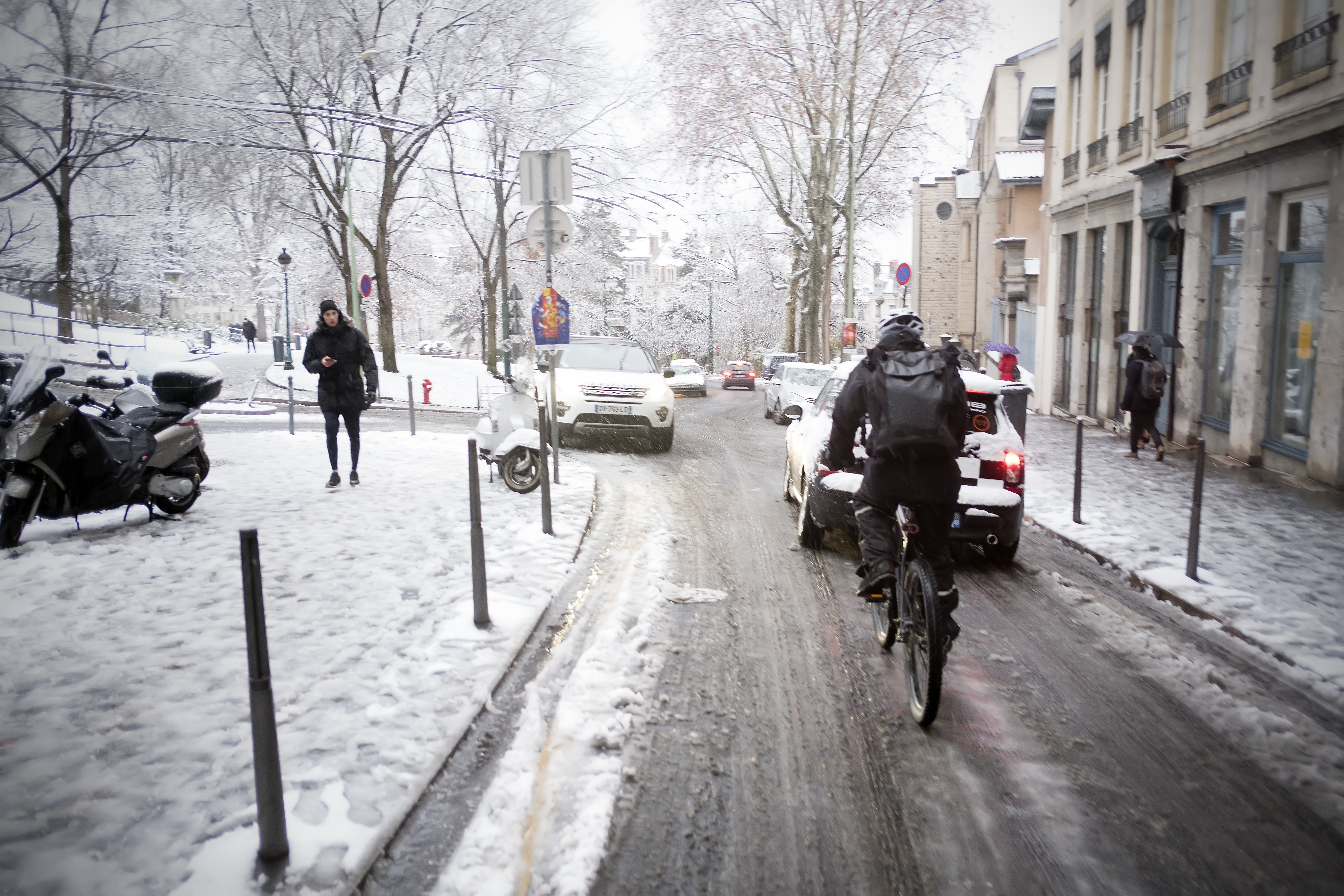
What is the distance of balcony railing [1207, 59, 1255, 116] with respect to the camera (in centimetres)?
1309

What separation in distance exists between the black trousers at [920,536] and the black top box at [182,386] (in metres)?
6.26

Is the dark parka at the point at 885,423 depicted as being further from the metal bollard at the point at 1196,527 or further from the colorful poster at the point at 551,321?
the colorful poster at the point at 551,321

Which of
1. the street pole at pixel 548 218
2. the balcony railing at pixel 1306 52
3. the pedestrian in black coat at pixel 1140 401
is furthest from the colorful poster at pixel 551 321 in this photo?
the balcony railing at pixel 1306 52

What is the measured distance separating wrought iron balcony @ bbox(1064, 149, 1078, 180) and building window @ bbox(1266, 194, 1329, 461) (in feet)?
29.8

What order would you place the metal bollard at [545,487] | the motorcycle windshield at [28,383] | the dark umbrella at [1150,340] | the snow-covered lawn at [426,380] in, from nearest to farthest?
the motorcycle windshield at [28,383]
the metal bollard at [545,487]
the dark umbrella at [1150,340]
the snow-covered lawn at [426,380]

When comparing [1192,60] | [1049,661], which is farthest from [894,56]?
[1049,661]

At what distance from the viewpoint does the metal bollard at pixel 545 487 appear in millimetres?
7707

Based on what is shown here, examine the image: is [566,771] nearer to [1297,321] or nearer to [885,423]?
[885,423]

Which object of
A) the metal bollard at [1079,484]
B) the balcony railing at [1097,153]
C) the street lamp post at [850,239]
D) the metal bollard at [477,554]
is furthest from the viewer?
the street lamp post at [850,239]

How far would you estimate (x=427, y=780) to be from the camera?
360cm

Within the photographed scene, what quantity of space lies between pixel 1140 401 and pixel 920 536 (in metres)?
10.7

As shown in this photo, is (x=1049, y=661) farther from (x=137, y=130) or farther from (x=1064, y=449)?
(x=137, y=130)


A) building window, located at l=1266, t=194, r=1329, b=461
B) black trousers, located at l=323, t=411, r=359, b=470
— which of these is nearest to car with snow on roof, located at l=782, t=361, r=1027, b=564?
black trousers, located at l=323, t=411, r=359, b=470

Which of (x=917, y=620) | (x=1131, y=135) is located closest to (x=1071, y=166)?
(x=1131, y=135)
